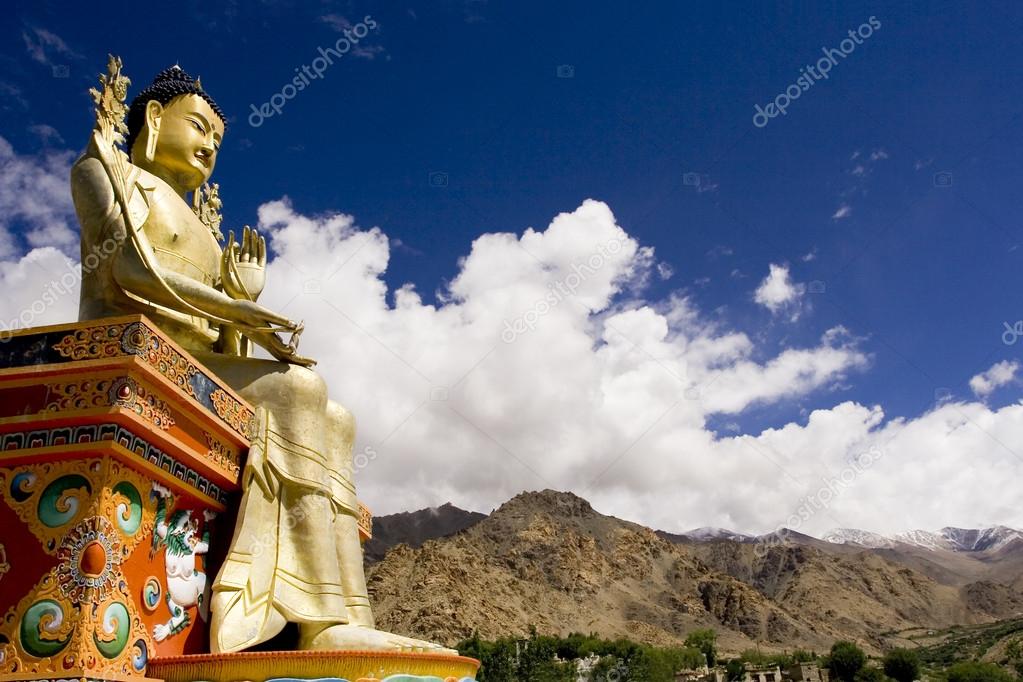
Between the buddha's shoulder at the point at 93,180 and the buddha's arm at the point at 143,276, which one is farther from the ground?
the buddha's shoulder at the point at 93,180

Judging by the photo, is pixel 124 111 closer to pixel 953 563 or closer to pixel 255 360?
pixel 255 360

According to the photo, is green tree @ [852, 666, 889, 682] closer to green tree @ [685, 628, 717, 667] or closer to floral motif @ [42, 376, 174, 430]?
green tree @ [685, 628, 717, 667]

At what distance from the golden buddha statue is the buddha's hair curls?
2.61ft

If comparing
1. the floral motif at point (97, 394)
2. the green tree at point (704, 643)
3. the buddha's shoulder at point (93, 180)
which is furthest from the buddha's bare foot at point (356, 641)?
the green tree at point (704, 643)

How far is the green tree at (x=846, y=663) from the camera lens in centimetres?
5550

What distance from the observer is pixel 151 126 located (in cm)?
941

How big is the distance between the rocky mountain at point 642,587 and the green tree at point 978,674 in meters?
41.2

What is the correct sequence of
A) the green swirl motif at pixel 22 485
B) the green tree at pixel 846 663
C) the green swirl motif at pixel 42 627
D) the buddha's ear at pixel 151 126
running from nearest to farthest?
the green swirl motif at pixel 42 627 < the green swirl motif at pixel 22 485 < the buddha's ear at pixel 151 126 < the green tree at pixel 846 663

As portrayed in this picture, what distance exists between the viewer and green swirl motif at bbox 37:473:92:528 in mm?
6102

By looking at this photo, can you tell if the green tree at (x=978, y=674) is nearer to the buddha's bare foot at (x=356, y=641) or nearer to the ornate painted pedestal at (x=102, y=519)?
the buddha's bare foot at (x=356, y=641)

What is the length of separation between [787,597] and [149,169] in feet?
363

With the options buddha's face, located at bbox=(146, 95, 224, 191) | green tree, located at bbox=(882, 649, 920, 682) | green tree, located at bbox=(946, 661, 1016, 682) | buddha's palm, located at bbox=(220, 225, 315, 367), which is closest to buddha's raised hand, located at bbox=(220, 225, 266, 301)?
buddha's palm, located at bbox=(220, 225, 315, 367)

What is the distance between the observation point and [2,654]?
5789mm

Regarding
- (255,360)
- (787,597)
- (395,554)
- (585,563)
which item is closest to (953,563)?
(787,597)
